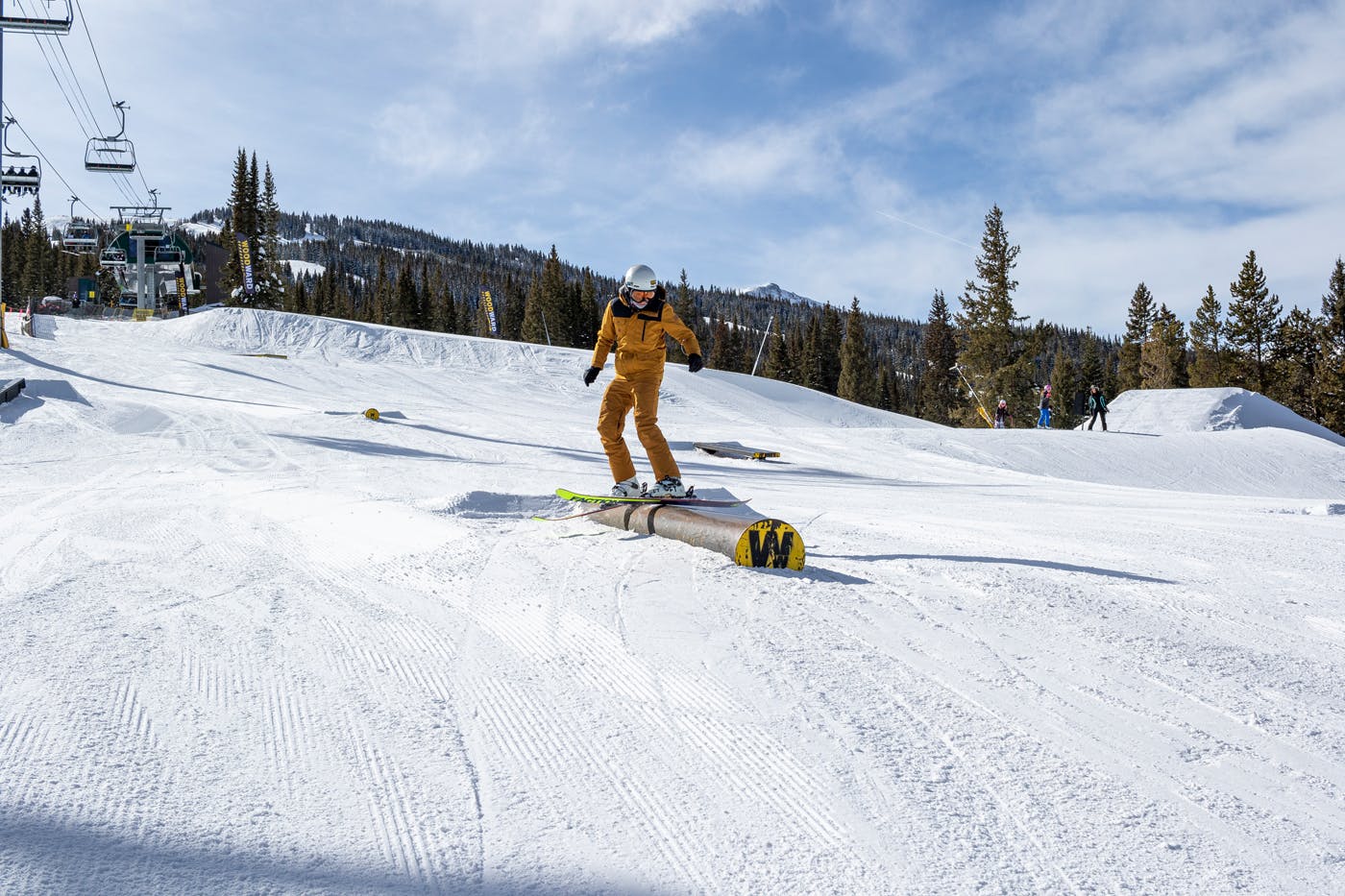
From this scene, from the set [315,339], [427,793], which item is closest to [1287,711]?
[427,793]

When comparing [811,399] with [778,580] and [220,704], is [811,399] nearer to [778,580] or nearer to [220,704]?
[778,580]

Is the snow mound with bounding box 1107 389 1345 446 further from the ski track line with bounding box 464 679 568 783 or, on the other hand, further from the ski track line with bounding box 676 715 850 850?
the ski track line with bounding box 464 679 568 783

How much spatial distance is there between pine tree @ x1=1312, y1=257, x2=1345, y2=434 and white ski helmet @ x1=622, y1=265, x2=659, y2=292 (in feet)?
182

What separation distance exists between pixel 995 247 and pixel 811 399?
84.3 ft

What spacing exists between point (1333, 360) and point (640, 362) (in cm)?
5899

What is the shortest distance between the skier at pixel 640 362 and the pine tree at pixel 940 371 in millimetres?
71167

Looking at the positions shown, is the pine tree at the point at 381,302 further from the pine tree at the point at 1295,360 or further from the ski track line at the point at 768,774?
the ski track line at the point at 768,774

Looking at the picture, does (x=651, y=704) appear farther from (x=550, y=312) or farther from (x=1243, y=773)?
(x=550, y=312)

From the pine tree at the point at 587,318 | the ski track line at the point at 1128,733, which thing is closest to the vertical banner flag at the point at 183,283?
the pine tree at the point at 587,318

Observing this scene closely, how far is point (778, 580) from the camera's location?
14.4 feet

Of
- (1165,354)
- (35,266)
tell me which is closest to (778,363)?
(1165,354)

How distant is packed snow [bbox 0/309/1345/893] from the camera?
1.84 m

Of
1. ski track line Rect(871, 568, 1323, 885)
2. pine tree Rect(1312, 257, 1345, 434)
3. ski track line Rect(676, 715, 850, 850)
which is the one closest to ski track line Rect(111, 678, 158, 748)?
ski track line Rect(676, 715, 850, 850)

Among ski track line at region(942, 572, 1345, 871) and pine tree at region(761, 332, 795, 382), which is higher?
pine tree at region(761, 332, 795, 382)
